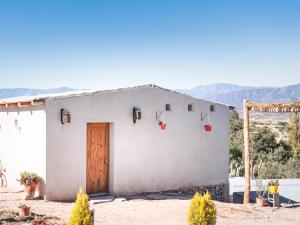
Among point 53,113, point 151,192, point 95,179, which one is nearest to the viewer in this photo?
point 53,113

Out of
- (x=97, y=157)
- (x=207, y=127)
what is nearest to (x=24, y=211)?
(x=97, y=157)

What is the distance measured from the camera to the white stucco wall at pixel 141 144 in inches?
499

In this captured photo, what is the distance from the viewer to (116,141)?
45.0 ft

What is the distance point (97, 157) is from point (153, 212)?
10.3 ft

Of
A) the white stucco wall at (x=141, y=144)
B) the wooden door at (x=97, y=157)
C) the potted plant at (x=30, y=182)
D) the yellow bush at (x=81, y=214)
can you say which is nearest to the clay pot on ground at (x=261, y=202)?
the white stucco wall at (x=141, y=144)

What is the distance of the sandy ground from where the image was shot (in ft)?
34.3

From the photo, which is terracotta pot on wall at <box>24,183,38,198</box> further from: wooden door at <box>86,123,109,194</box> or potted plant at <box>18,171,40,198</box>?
wooden door at <box>86,123,109,194</box>

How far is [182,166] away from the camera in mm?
15328

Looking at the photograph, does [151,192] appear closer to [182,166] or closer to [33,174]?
[182,166]

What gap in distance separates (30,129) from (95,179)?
2650mm

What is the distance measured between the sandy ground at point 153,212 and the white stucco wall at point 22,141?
1.04m

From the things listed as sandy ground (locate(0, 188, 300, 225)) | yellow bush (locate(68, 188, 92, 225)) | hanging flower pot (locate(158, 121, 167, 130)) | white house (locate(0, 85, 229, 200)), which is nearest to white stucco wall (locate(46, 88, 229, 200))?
white house (locate(0, 85, 229, 200))

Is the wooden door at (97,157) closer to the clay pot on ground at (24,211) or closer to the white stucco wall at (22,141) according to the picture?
the white stucco wall at (22,141)

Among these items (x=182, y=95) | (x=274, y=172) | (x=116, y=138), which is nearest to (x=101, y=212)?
(x=116, y=138)
